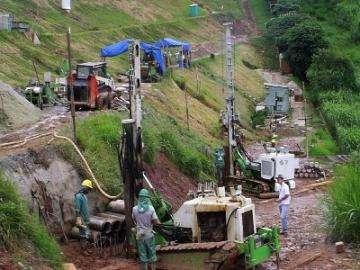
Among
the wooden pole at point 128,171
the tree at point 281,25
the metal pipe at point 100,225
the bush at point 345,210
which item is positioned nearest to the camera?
the wooden pole at point 128,171

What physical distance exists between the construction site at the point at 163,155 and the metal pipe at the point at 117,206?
3 centimetres

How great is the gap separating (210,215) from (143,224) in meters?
2.06

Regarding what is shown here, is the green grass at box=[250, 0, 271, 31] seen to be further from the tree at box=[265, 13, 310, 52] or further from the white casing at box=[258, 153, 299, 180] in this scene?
the white casing at box=[258, 153, 299, 180]

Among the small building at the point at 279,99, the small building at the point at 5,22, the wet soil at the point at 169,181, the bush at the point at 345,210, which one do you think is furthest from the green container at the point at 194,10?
the bush at the point at 345,210

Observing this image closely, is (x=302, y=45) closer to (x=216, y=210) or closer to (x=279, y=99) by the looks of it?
(x=279, y=99)

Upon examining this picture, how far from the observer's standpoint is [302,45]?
58.0 meters

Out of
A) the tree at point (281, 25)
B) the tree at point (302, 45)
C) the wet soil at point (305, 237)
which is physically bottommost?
the wet soil at point (305, 237)

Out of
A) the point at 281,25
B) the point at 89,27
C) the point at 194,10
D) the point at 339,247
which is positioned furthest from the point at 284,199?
the point at 194,10

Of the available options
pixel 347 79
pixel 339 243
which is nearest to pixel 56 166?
pixel 339 243

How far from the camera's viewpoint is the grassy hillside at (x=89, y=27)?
125 feet

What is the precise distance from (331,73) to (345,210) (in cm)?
3409

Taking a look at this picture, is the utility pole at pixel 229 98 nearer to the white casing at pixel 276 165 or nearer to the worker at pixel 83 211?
the white casing at pixel 276 165

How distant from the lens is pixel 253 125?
143ft

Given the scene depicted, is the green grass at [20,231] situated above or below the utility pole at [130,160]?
below
